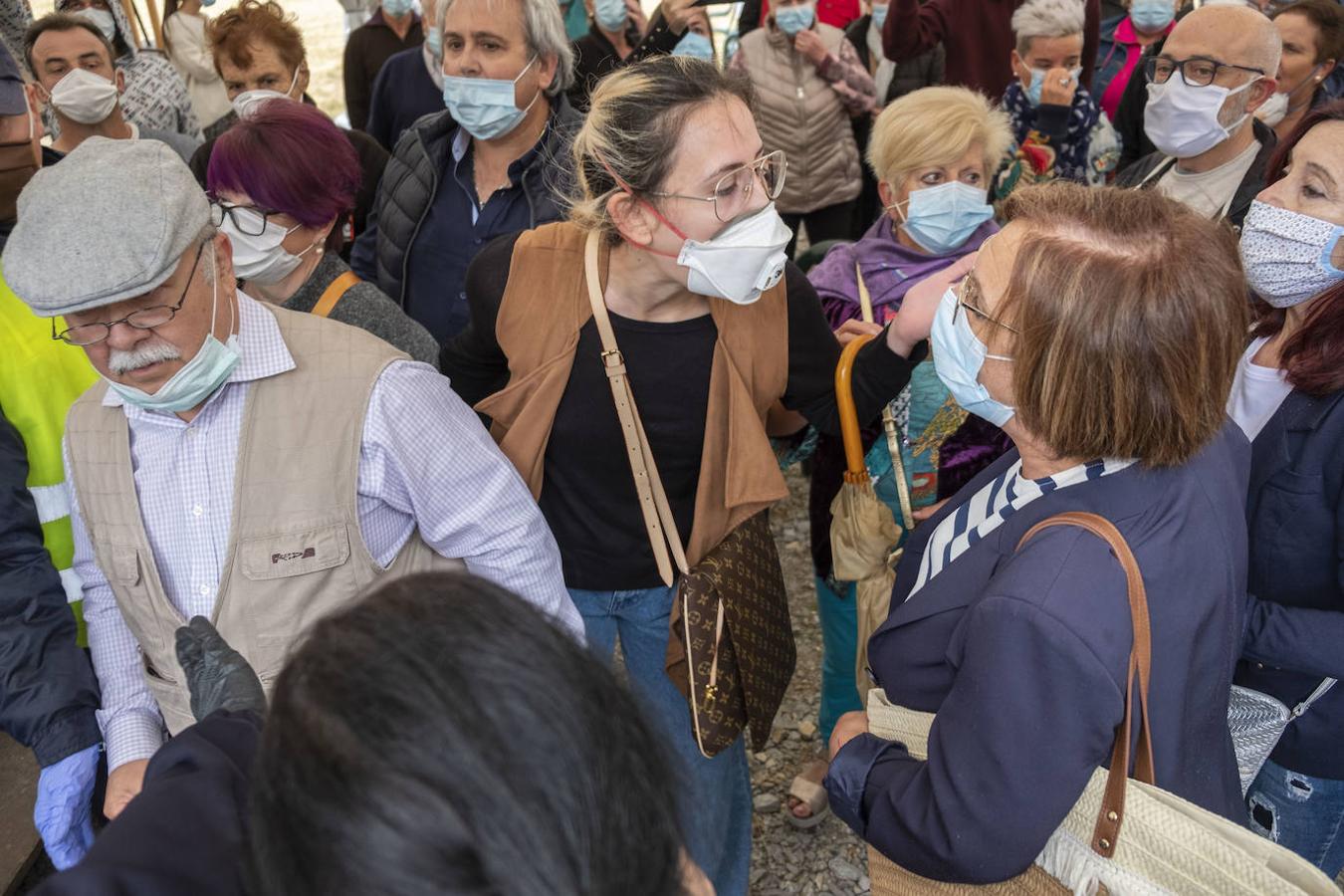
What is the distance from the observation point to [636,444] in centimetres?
218

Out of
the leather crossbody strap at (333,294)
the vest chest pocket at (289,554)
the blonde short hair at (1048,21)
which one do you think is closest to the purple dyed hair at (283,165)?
the leather crossbody strap at (333,294)

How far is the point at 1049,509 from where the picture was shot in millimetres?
1441

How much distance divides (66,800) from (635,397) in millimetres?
1360

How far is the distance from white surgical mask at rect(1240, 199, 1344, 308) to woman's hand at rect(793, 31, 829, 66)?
3061 mm

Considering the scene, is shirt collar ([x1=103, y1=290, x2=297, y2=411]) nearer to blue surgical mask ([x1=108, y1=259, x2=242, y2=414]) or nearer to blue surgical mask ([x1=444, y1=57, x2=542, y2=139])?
blue surgical mask ([x1=108, y1=259, x2=242, y2=414])

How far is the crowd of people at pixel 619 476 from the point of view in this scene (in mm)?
874

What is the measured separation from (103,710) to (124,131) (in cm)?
294

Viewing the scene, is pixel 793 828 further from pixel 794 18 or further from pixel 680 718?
pixel 794 18

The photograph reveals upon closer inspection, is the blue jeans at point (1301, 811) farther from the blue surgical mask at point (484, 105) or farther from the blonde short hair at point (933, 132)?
the blue surgical mask at point (484, 105)

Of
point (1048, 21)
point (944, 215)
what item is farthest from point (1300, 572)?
point (1048, 21)

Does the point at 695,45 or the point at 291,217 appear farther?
the point at 695,45

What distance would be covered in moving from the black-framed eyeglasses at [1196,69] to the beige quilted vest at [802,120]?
1821 mm

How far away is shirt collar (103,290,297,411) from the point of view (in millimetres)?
1745

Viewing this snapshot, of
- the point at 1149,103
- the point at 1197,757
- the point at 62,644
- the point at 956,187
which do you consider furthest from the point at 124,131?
the point at 1197,757
